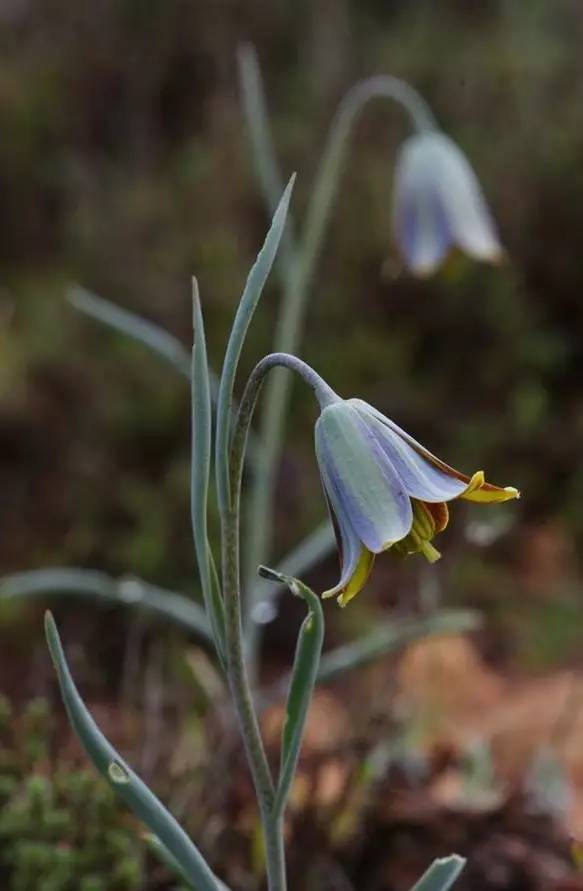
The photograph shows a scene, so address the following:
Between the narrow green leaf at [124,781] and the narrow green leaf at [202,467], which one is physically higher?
the narrow green leaf at [202,467]

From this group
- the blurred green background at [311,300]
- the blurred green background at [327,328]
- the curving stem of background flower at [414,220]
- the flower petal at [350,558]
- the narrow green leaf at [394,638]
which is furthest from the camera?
the blurred green background at [311,300]

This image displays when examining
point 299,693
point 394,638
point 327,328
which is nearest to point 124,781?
point 299,693

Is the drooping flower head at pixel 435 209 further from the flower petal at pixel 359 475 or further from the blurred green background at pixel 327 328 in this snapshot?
the flower petal at pixel 359 475

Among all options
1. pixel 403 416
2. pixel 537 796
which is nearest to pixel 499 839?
pixel 537 796

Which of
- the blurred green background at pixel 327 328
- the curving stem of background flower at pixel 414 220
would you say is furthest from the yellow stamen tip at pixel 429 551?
the blurred green background at pixel 327 328

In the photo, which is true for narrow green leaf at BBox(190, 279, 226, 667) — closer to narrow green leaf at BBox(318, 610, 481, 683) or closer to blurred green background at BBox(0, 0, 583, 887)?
narrow green leaf at BBox(318, 610, 481, 683)

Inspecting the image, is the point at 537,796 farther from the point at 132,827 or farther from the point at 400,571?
the point at 400,571
